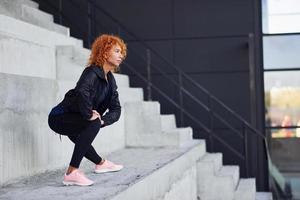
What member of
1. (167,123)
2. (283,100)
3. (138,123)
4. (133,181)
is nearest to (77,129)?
(133,181)

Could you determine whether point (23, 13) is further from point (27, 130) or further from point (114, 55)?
point (114, 55)

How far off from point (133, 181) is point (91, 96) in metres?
0.79

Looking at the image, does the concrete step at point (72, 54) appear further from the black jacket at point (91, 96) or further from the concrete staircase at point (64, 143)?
the black jacket at point (91, 96)

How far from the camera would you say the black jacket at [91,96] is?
14.2ft

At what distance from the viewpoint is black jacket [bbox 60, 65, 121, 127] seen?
4332 mm

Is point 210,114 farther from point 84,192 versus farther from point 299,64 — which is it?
point 84,192

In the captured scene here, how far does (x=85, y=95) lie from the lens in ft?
14.2

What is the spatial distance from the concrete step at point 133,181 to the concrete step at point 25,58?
1.11 meters

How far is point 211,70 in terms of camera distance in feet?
34.0

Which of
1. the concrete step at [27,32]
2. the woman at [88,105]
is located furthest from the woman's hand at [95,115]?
the concrete step at [27,32]

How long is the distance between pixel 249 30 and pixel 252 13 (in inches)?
12.4

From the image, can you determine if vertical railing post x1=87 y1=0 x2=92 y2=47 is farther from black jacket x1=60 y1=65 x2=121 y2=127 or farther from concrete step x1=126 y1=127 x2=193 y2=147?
black jacket x1=60 y1=65 x2=121 y2=127

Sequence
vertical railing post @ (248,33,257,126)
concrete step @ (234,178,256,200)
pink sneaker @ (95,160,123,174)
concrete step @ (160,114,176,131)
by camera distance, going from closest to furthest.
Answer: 1. pink sneaker @ (95,160,123,174)
2. concrete step @ (234,178,256,200)
3. concrete step @ (160,114,176,131)
4. vertical railing post @ (248,33,257,126)

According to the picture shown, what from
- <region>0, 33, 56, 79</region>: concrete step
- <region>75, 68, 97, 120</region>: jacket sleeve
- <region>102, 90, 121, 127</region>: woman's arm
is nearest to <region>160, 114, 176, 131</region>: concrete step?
<region>0, 33, 56, 79</region>: concrete step
